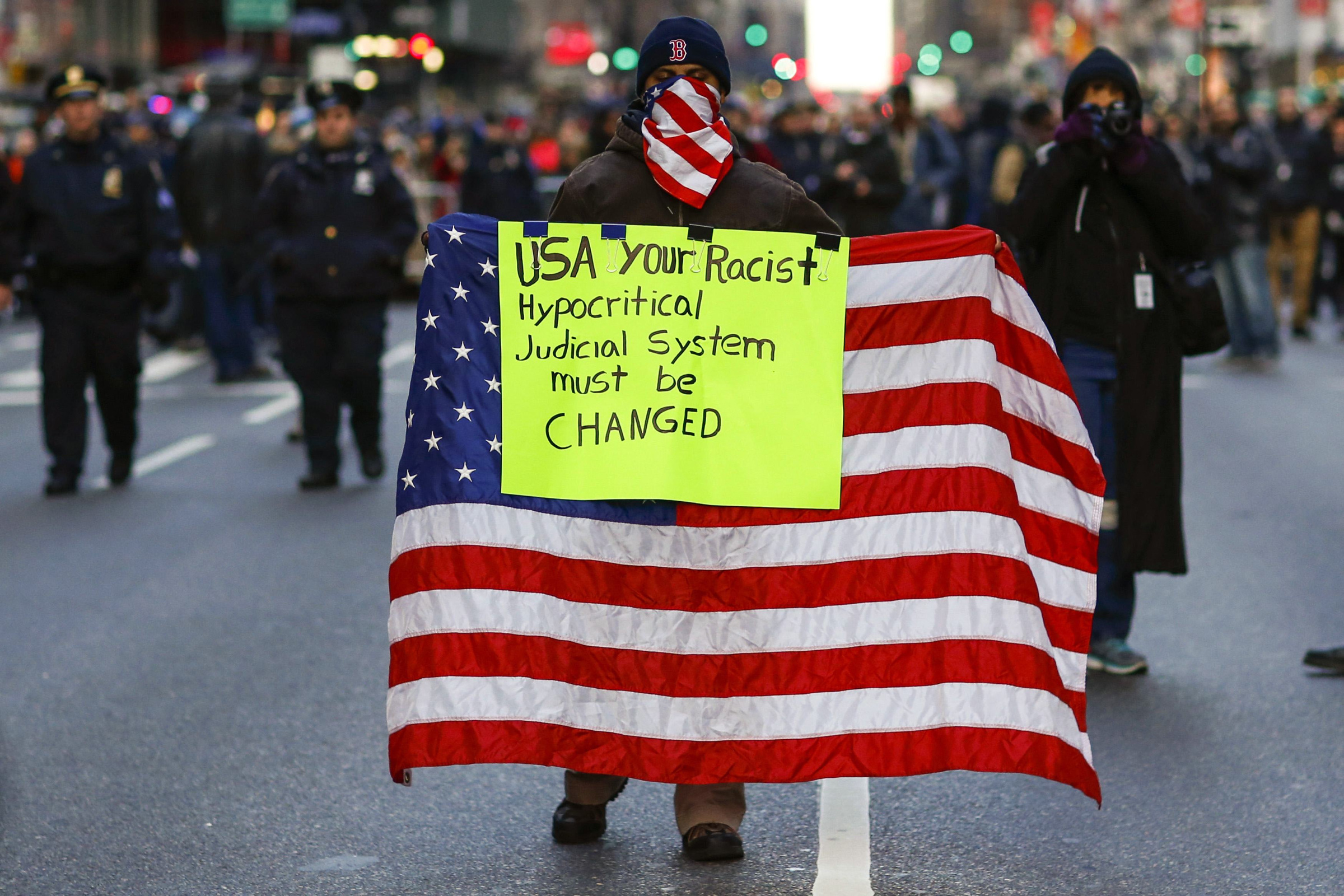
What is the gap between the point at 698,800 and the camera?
16.1 feet

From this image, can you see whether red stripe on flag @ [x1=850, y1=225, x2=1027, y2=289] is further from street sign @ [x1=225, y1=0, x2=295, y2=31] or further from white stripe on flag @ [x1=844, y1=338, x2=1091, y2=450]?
street sign @ [x1=225, y1=0, x2=295, y2=31]

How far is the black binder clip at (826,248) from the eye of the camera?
4.80m

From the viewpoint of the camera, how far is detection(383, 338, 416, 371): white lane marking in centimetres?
1736

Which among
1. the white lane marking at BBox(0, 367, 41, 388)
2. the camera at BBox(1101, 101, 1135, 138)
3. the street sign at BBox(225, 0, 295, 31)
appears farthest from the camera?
the street sign at BBox(225, 0, 295, 31)

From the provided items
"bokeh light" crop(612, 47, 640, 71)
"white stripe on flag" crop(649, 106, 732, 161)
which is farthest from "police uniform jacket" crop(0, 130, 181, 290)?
"bokeh light" crop(612, 47, 640, 71)

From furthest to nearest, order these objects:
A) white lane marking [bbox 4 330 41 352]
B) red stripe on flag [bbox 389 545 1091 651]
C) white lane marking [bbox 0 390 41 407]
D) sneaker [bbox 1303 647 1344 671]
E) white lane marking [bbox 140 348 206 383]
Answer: white lane marking [bbox 4 330 41 352], white lane marking [bbox 140 348 206 383], white lane marking [bbox 0 390 41 407], sneaker [bbox 1303 647 1344 671], red stripe on flag [bbox 389 545 1091 651]

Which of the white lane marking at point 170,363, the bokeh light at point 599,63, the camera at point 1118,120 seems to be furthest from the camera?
the bokeh light at point 599,63

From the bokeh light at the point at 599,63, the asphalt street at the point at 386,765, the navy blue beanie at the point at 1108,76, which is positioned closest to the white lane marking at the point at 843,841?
the asphalt street at the point at 386,765

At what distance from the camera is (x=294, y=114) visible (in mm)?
15961

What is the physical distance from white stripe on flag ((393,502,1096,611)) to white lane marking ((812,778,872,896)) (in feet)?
1.97

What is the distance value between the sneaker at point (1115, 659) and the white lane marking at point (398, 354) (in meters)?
10.8

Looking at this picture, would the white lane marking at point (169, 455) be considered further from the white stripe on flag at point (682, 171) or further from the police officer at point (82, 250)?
the white stripe on flag at point (682, 171)

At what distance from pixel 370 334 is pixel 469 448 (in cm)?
649

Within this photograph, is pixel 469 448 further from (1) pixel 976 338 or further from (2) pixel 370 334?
(2) pixel 370 334
